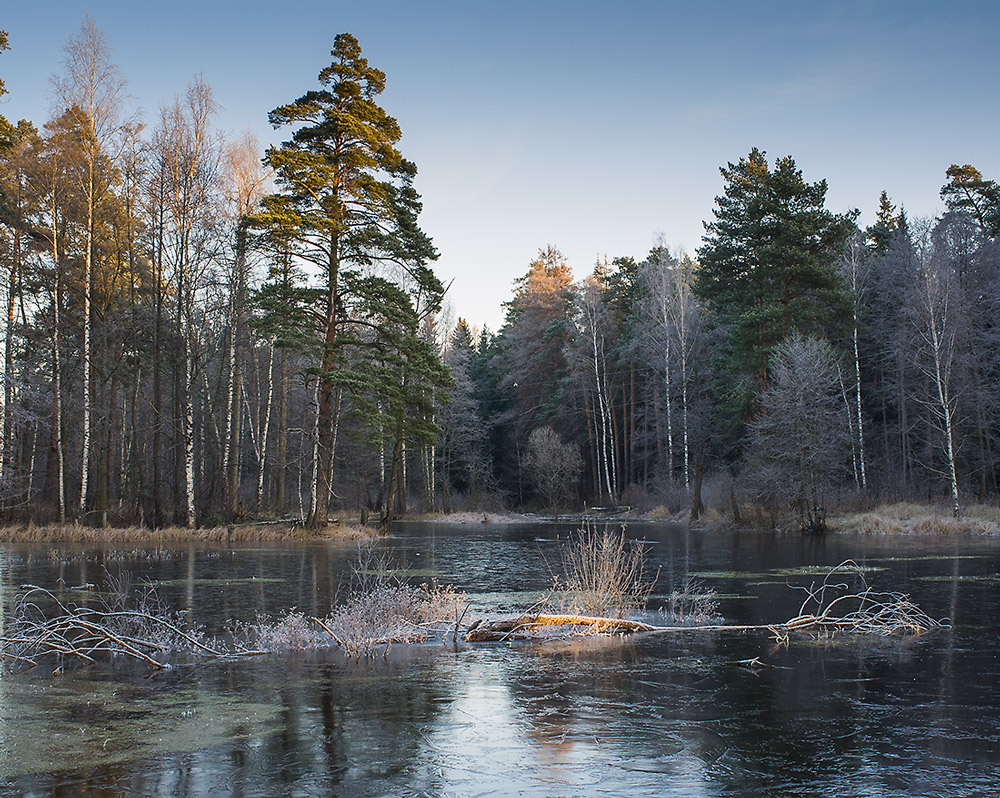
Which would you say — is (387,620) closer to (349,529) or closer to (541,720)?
(541,720)

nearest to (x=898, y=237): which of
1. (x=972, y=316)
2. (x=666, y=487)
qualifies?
(x=972, y=316)

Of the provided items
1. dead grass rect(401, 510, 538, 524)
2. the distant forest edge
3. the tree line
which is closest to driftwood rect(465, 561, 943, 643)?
the distant forest edge

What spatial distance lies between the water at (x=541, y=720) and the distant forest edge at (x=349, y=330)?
58.8 ft

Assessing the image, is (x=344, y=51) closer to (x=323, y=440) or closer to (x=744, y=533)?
(x=323, y=440)

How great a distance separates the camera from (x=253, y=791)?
5703 mm

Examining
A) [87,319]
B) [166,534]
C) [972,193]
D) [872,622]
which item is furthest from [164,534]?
[972,193]

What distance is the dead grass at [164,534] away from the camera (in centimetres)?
2658

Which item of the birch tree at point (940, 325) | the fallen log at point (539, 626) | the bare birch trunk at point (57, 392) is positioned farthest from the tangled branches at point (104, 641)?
the birch tree at point (940, 325)

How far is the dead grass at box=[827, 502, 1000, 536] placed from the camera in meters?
31.2

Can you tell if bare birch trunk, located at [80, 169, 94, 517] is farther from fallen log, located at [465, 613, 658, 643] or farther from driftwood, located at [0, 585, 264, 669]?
fallen log, located at [465, 613, 658, 643]

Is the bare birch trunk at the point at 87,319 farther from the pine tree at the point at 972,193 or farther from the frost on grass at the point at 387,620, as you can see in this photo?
the pine tree at the point at 972,193

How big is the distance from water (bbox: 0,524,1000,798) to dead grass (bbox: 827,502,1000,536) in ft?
65.3

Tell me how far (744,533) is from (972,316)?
52.3 feet

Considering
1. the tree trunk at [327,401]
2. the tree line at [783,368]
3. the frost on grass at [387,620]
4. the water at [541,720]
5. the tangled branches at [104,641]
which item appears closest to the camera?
the water at [541,720]
